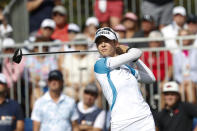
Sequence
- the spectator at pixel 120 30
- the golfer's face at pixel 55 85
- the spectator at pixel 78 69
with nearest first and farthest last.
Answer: the golfer's face at pixel 55 85 → the spectator at pixel 78 69 → the spectator at pixel 120 30

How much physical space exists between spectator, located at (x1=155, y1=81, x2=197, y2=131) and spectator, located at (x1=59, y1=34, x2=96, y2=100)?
1668 millimetres

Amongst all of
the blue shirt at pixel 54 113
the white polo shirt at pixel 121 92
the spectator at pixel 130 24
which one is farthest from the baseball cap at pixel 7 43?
the white polo shirt at pixel 121 92

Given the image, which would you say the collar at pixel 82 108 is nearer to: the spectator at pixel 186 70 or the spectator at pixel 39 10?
the spectator at pixel 186 70

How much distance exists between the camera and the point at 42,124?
11.3 metres

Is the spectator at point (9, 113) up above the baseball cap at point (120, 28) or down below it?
below

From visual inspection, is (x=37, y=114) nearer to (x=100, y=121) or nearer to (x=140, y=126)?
(x=100, y=121)

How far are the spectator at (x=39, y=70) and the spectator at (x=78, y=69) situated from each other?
0.23 meters

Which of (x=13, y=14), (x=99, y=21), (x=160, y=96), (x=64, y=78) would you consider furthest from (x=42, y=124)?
(x=13, y=14)

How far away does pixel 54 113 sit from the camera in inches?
444

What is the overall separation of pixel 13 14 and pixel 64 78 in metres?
3.93

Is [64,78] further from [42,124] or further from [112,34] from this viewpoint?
[112,34]

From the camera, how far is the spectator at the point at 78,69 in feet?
40.3

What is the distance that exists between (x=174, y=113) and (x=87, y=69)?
2.02 meters

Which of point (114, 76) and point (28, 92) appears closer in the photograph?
point (114, 76)
